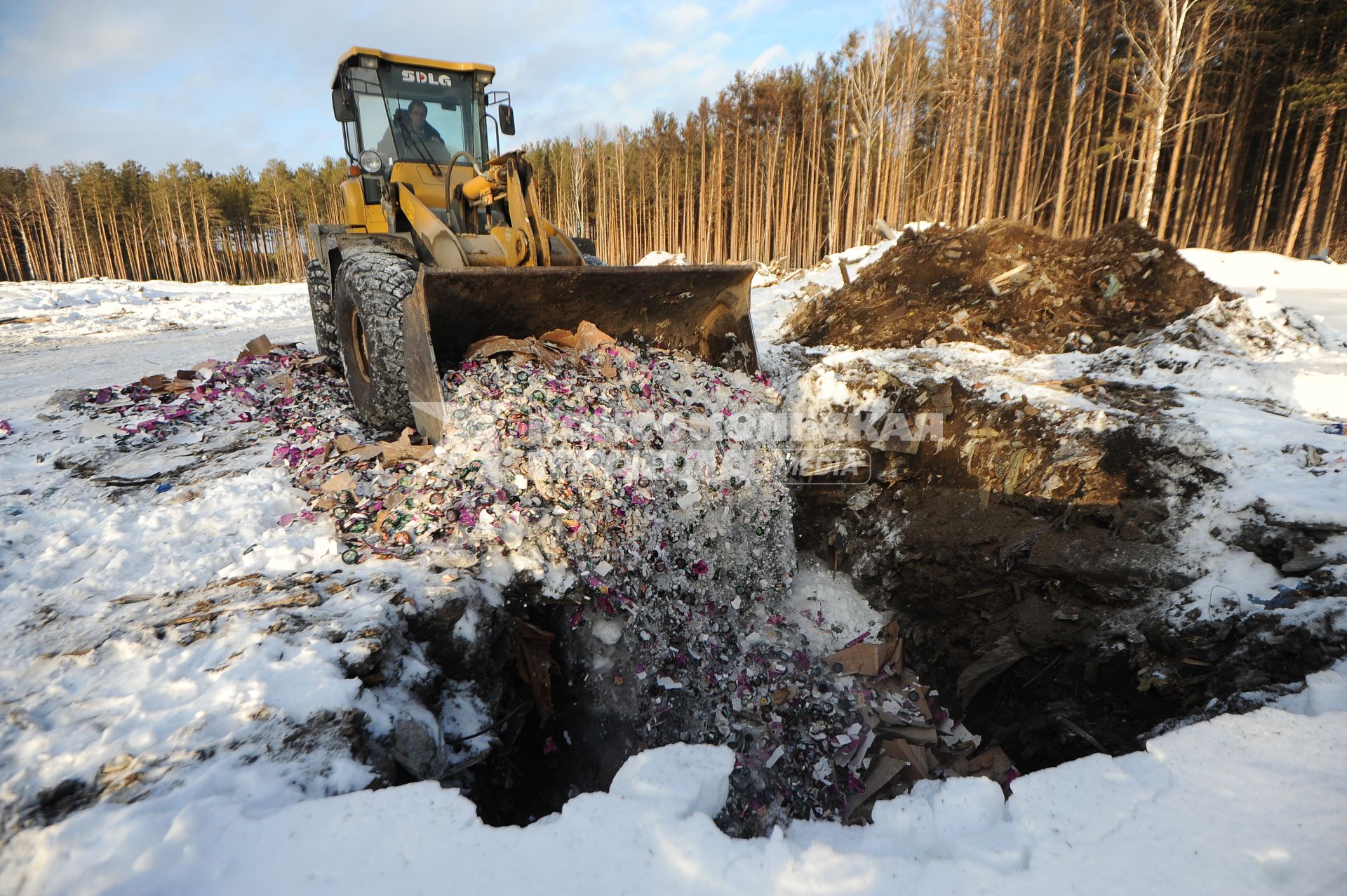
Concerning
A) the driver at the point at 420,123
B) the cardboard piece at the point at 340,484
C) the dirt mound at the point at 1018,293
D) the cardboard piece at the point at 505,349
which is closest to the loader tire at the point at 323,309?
the driver at the point at 420,123

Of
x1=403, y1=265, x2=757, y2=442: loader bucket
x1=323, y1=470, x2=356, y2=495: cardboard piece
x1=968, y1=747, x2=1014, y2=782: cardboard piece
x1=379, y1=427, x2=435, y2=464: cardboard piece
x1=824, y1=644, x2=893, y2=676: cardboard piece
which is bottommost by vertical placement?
x1=968, y1=747, x2=1014, y2=782: cardboard piece

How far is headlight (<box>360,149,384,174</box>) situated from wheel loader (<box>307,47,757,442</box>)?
0.04 feet

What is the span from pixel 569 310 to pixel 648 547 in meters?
2.02

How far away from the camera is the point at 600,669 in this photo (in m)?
3.22

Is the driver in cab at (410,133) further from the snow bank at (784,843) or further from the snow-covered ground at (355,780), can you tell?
the snow bank at (784,843)

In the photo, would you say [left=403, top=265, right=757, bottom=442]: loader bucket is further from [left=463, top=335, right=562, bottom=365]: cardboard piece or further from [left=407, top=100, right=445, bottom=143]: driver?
[left=407, top=100, right=445, bottom=143]: driver

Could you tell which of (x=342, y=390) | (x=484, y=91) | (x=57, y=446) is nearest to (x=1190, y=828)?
(x=342, y=390)

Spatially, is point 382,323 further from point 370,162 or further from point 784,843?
point 784,843

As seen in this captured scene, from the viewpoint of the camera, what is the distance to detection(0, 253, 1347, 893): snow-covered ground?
1539mm

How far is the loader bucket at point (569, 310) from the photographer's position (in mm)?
3871

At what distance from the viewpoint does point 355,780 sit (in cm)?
192

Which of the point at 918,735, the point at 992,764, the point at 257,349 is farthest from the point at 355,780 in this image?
the point at 257,349

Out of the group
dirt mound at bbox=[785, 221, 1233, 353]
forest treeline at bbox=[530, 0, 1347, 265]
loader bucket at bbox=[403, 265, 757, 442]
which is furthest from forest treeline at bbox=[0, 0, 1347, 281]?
loader bucket at bbox=[403, 265, 757, 442]

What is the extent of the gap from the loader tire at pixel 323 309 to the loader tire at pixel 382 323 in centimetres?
173
